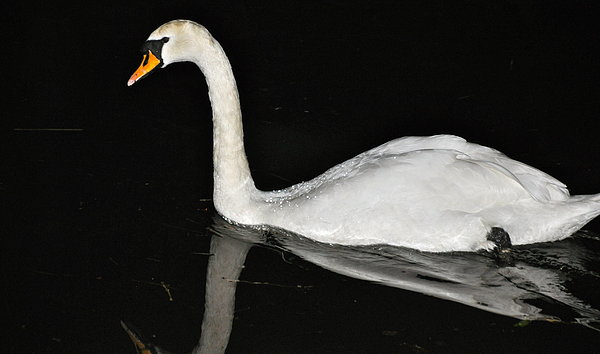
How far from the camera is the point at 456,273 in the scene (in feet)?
23.4

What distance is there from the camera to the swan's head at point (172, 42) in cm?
743

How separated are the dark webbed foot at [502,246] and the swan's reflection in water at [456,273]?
0.12 ft

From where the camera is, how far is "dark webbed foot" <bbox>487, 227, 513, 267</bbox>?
23.8 feet

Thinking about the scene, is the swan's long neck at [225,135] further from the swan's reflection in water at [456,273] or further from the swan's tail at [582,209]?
the swan's tail at [582,209]

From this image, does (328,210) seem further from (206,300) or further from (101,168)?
(101,168)

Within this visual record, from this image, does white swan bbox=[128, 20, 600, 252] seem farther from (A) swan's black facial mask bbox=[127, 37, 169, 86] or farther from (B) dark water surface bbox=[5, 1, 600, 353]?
(B) dark water surface bbox=[5, 1, 600, 353]

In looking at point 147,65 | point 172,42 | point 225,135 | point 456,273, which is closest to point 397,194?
point 456,273

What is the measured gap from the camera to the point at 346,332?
6.48 meters

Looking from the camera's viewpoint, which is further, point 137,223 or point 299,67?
point 299,67

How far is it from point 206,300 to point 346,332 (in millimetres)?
1004

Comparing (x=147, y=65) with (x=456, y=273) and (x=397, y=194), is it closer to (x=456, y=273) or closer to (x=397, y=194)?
(x=397, y=194)

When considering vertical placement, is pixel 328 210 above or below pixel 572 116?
below

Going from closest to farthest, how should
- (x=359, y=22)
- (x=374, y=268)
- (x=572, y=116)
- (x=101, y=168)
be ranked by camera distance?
(x=374, y=268), (x=101, y=168), (x=572, y=116), (x=359, y=22)

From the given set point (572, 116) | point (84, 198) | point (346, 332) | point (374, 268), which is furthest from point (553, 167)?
point (84, 198)
